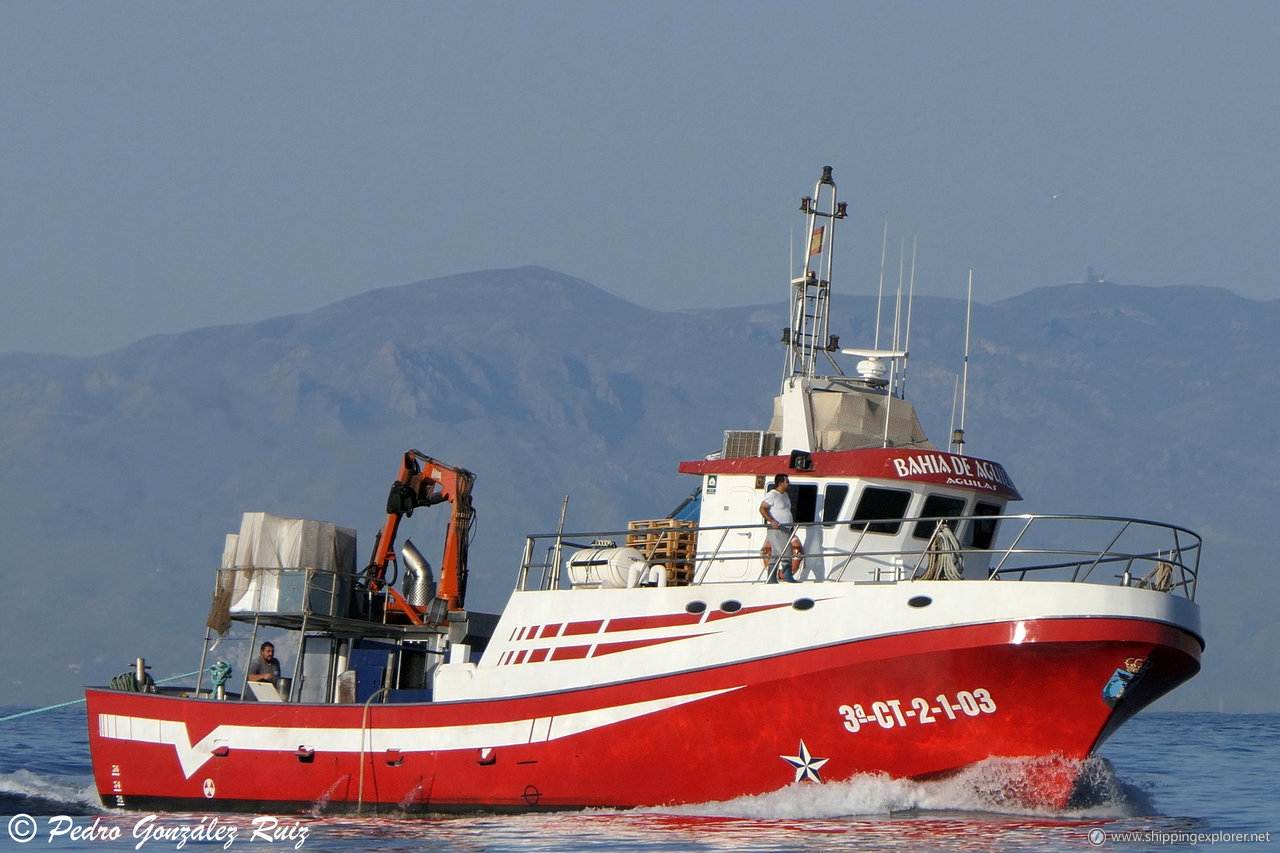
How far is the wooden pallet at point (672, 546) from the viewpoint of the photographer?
21484 millimetres

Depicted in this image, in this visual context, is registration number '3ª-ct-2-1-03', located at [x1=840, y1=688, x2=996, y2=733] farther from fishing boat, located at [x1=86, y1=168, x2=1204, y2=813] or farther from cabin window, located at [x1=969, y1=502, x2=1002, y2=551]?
cabin window, located at [x1=969, y1=502, x2=1002, y2=551]

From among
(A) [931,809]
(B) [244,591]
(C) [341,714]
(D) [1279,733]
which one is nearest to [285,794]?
(C) [341,714]

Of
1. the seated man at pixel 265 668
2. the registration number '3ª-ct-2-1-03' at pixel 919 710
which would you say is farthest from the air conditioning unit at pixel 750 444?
the seated man at pixel 265 668

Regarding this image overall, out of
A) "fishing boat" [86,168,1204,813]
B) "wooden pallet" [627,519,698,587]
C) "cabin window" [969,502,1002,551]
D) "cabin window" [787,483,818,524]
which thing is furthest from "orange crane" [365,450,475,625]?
"cabin window" [969,502,1002,551]

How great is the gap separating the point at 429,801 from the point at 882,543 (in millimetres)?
6521

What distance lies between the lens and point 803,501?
69.0 feet

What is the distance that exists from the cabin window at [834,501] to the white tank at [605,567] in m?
2.30

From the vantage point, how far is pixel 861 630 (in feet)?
61.8

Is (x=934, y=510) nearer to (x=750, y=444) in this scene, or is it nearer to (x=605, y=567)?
(x=750, y=444)

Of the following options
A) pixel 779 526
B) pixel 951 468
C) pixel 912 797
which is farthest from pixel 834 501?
pixel 912 797

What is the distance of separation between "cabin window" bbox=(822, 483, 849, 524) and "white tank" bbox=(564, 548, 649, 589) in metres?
2.30

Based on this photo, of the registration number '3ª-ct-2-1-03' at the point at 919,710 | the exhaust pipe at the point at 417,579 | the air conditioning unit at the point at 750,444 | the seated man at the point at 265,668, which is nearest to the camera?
the registration number '3ª-ct-2-1-03' at the point at 919,710

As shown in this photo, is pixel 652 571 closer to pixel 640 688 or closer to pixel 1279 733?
pixel 640 688

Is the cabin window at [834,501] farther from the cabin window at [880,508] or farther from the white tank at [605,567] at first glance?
the white tank at [605,567]
